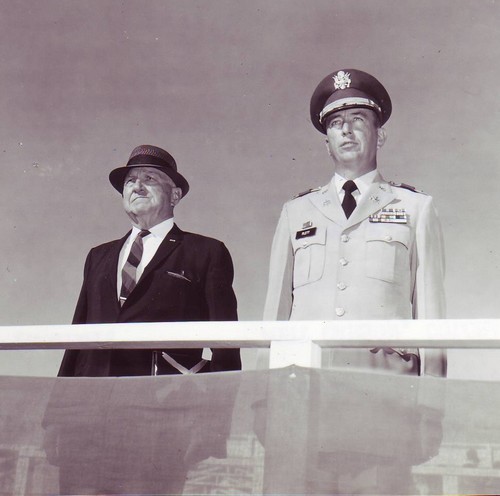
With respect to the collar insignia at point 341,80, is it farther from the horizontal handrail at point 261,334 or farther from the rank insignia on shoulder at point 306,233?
the horizontal handrail at point 261,334

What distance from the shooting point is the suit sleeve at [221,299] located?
2.63 metres

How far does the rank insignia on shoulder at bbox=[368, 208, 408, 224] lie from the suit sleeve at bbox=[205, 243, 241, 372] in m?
0.60

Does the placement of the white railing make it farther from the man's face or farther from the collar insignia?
the collar insignia

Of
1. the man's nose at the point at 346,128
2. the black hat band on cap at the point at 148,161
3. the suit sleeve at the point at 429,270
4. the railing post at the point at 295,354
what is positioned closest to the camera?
the railing post at the point at 295,354

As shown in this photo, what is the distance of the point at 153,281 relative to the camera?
2805mm

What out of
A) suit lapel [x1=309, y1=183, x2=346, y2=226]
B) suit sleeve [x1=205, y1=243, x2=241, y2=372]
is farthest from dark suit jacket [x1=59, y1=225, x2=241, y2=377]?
suit lapel [x1=309, y1=183, x2=346, y2=226]

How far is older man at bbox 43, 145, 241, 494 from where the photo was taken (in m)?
1.71

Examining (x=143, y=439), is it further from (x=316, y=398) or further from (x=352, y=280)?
(x=352, y=280)

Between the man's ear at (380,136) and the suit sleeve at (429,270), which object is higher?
the man's ear at (380,136)

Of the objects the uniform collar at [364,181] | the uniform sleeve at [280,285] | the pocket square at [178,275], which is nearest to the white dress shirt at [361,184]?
the uniform collar at [364,181]

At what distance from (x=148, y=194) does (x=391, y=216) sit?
991 millimetres

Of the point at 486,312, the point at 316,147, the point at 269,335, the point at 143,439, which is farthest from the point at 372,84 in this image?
the point at 143,439

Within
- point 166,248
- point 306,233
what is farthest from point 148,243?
point 306,233

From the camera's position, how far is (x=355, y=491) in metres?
1.56
